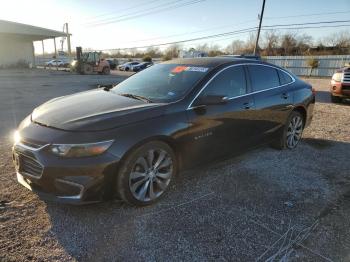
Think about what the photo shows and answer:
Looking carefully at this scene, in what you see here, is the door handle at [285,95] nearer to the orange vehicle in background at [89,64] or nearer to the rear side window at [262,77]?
the rear side window at [262,77]

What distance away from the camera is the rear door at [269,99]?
466 cm

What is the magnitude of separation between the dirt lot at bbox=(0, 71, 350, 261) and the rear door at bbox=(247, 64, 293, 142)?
0.70 meters

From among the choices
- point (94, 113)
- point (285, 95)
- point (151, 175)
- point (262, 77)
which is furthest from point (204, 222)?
point (285, 95)

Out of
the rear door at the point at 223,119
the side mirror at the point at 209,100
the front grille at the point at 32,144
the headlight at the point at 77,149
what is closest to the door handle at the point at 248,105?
the rear door at the point at 223,119

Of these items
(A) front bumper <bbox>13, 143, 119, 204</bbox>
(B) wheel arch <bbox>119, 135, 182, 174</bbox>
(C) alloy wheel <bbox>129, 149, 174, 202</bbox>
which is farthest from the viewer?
(C) alloy wheel <bbox>129, 149, 174, 202</bbox>

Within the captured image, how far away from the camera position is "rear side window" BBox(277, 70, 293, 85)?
5.29 metres

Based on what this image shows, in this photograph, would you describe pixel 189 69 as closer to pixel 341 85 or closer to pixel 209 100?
pixel 209 100

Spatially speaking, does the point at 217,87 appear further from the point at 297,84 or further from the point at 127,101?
the point at 297,84

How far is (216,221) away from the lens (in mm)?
3189

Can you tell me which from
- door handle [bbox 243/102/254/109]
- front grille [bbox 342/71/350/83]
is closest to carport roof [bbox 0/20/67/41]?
front grille [bbox 342/71/350/83]

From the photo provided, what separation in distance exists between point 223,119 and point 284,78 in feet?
6.54

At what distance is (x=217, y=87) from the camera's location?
4.05 m

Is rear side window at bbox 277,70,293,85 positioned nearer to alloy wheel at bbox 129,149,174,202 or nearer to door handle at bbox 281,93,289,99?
door handle at bbox 281,93,289,99

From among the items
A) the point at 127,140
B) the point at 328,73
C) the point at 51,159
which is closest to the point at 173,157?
the point at 127,140
